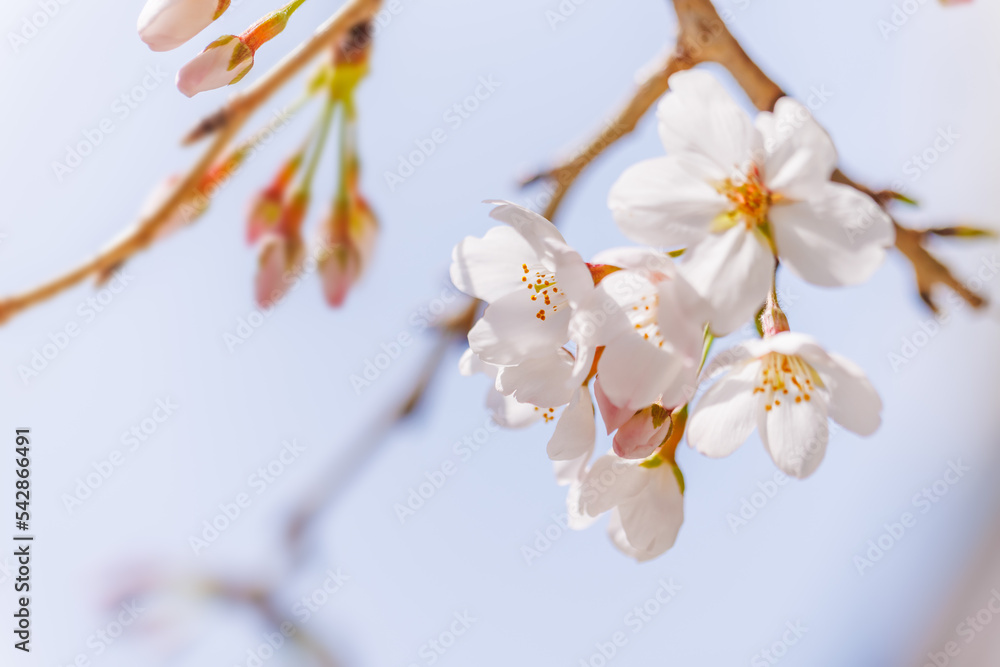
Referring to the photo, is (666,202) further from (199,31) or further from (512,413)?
(199,31)

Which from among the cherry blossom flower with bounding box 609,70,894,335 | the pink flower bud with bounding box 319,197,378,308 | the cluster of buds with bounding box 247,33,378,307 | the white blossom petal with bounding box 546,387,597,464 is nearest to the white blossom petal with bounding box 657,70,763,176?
the cherry blossom flower with bounding box 609,70,894,335

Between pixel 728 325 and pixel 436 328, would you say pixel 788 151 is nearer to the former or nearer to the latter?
pixel 728 325

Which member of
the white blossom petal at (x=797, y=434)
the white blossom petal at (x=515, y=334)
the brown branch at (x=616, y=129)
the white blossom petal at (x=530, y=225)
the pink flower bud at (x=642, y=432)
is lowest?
the white blossom petal at (x=797, y=434)

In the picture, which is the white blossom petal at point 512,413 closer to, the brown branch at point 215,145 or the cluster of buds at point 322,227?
the brown branch at point 215,145

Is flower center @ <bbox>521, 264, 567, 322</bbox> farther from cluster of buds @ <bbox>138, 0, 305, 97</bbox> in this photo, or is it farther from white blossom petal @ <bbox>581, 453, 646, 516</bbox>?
cluster of buds @ <bbox>138, 0, 305, 97</bbox>

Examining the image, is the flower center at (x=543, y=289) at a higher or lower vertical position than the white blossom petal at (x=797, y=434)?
higher

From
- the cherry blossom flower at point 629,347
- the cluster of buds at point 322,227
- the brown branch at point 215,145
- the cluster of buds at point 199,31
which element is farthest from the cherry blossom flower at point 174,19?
the cherry blossom flower at point 629,347
